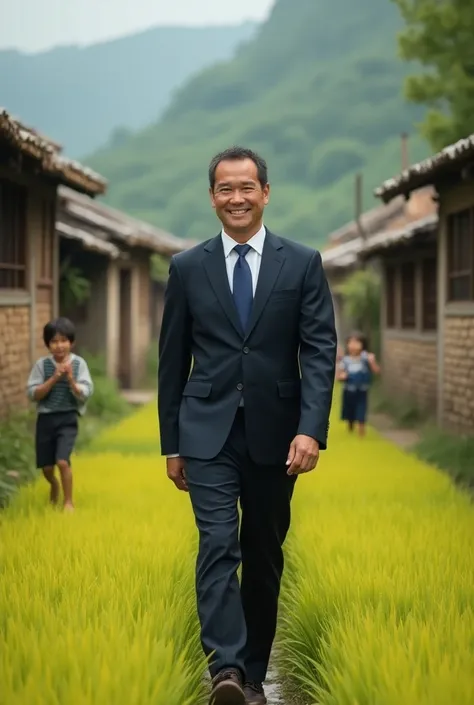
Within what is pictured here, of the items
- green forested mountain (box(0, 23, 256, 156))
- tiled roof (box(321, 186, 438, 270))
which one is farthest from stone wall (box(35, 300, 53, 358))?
green forested mountain (box(0, 23, 256, 156))

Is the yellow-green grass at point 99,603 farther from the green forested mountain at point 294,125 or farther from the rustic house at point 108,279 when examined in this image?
the green forested mountain at point 294,125

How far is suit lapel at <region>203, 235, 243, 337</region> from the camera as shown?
4500 mm

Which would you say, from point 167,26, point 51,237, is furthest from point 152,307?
point 167,26

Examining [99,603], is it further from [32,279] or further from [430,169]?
[32,279]

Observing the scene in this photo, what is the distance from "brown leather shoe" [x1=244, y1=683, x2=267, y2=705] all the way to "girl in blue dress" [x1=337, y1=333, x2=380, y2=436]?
9.99 meters

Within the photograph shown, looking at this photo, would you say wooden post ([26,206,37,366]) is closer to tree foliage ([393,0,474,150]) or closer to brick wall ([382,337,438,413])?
brick wall ([382,337,438,413])

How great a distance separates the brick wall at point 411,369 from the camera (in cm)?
1791

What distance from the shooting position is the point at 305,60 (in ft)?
419

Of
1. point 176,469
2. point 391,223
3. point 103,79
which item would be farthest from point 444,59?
point 103,79

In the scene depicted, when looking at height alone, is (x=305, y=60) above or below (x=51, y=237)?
above

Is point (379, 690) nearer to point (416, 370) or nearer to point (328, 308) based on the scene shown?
point (328, 308)

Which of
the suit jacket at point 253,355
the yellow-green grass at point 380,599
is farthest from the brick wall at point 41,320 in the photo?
the suit jacket at point 253,355

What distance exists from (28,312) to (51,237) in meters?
2.00

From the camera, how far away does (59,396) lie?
27.1 ft
